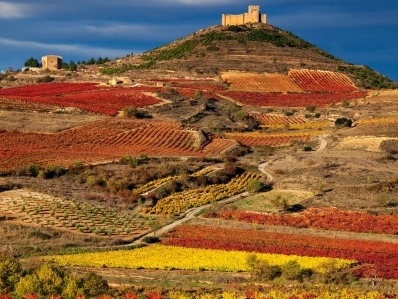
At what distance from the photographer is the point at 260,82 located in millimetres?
108312

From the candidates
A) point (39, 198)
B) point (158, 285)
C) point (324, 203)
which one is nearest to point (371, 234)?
point (324, 203)

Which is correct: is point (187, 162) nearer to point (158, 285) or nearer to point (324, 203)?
point (324, 203)

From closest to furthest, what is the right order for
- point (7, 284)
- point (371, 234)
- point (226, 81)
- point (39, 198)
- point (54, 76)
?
point (7, 284) < point (371, 234) < point (39, 198) < point (226, 81) < point (54, 76)

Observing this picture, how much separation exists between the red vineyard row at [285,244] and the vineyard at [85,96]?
40286mm

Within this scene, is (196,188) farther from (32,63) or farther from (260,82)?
(32,63)

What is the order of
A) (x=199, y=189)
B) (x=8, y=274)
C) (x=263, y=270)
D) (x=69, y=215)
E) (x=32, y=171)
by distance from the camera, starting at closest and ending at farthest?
(x=8, y=274), (x=263, y=270), (x=69, y=215), (x=32, y=171), (x=199, y=189)

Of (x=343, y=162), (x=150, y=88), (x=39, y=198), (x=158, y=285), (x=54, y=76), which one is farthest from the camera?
(x=54, y=76)

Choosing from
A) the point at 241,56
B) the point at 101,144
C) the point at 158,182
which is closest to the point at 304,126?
the point at 101,144

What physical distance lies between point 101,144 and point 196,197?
18242mm

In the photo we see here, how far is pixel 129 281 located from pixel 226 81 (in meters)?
83.7

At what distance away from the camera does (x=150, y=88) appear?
93.1 m

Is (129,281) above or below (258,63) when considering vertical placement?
below

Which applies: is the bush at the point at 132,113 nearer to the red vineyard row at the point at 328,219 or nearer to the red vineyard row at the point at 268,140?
the red vineyard row at the point at 268,140

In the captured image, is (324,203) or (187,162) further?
(187,162)
